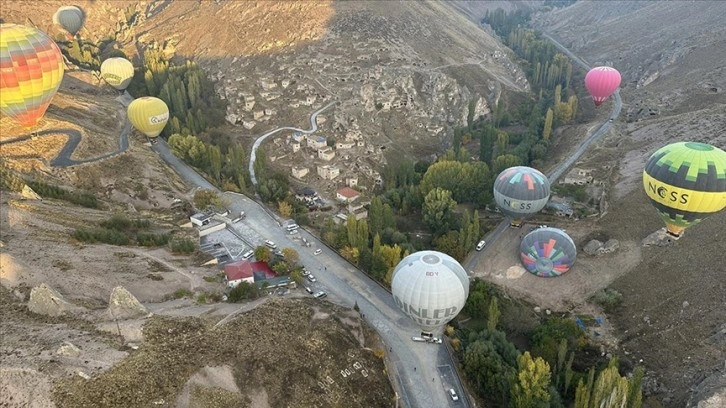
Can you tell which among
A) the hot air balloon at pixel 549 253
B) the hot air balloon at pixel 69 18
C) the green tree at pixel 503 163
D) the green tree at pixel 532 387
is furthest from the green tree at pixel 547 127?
the hot air balloon at pixel 69 18

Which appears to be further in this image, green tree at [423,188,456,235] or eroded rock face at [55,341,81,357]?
green tree at [423,188,456,235]

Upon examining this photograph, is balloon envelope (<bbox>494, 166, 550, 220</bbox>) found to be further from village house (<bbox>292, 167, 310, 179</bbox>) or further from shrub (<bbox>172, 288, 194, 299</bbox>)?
shrub (<bbox>172, 288, 194, 299</bbox>)

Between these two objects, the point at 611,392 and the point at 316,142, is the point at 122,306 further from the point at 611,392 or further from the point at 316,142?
the point at 316,142

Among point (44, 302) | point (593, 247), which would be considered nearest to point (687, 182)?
point (593, 247)

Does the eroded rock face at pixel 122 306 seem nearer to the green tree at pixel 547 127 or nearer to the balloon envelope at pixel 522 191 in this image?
the balloon envelope at pixel 522 191

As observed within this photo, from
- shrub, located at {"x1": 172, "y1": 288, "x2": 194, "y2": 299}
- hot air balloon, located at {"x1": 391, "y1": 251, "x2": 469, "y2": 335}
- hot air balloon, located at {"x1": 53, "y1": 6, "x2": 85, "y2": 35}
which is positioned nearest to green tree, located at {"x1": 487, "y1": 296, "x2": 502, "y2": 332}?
hot air balloon, located at {"x1": 391, "y1": 251, "x2": 469, "y2": 335}

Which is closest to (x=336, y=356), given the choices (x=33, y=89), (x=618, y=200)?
(x=618, y=200)
